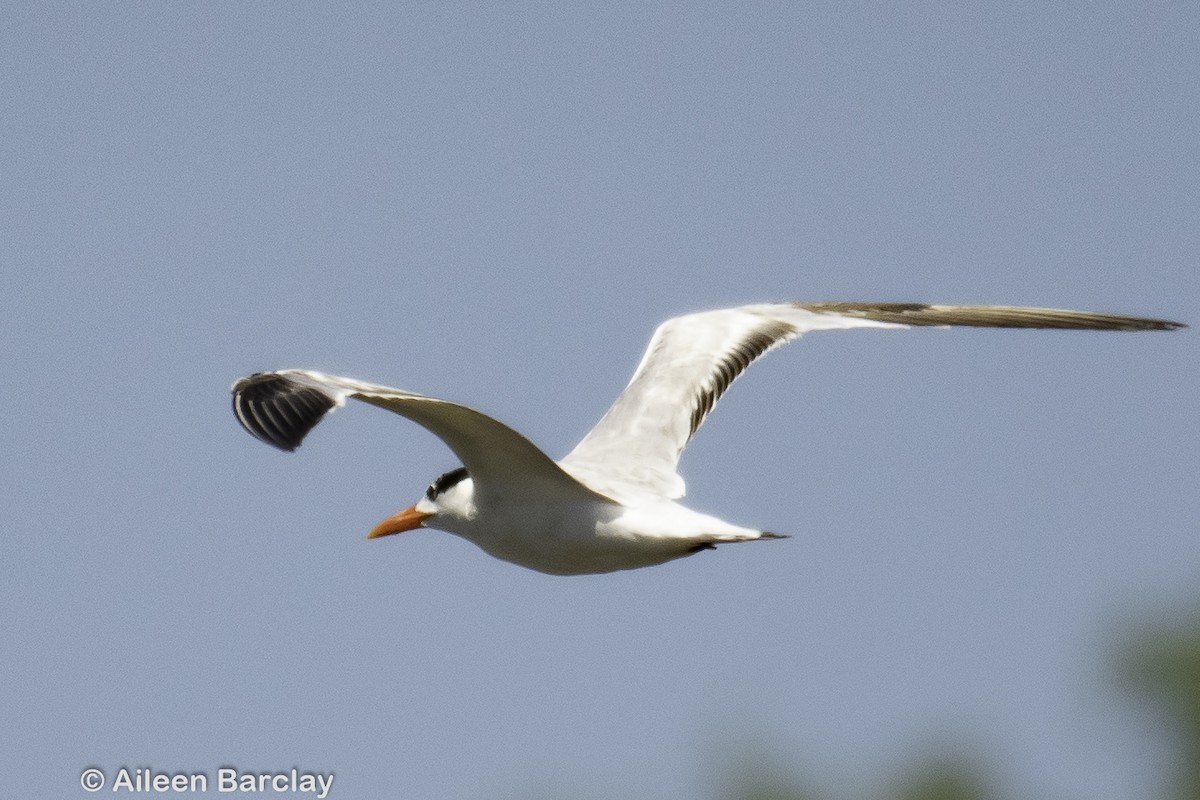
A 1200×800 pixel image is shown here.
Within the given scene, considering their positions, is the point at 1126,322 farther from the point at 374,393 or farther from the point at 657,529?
the point at 374,393

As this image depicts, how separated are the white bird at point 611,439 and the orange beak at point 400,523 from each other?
0.4 inches

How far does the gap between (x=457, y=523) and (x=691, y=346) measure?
2420 mm

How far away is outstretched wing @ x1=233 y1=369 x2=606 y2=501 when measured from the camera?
25.7 ft

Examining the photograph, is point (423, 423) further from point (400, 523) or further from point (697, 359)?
point (697, 359)

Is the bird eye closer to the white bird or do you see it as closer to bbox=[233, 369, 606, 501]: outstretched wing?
the white bird

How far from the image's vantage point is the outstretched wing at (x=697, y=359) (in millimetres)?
10633

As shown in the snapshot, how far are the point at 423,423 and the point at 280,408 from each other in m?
1.00

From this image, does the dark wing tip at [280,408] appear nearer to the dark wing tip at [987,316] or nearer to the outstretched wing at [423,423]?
the outstretched wing at [423,423]

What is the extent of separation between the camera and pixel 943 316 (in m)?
11.4

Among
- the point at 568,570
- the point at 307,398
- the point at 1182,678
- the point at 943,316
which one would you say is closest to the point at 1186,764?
the point at 1182,678

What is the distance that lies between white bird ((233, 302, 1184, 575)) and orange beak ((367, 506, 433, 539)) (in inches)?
0.4

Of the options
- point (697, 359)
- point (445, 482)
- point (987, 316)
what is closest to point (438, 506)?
point (445, 482)

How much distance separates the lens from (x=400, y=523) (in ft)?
35.1

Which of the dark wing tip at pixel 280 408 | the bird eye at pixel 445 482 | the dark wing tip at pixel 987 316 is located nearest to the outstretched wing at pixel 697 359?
the dark wing tip at pixel 987 316
